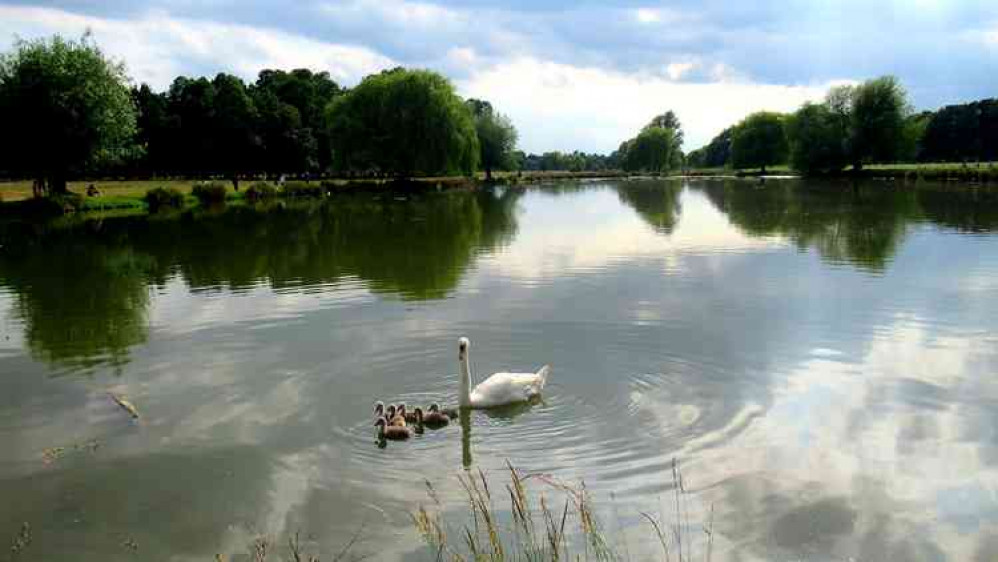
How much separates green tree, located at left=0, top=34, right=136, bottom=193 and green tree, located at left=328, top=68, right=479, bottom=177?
29.5m

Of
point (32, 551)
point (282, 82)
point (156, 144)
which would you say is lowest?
point (32, 551)

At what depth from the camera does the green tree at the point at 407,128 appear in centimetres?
8231

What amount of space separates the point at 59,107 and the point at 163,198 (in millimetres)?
10289

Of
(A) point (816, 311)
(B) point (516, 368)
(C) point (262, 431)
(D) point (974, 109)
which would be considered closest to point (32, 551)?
(C) point (262, 431)

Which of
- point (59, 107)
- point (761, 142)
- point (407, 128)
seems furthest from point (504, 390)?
point (761, 142)

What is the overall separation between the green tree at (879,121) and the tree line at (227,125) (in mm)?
50973

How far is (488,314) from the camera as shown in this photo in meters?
17.7

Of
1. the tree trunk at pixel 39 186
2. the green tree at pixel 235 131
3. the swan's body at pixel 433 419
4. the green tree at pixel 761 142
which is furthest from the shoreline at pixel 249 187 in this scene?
the swan's body at pixel 433 419

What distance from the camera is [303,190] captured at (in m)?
78.8

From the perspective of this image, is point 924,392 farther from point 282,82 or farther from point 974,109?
point 974,109

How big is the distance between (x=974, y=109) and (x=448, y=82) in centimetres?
10692

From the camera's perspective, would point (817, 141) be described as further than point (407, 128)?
Yes

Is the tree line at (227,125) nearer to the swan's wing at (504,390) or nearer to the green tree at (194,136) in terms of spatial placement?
the green tree at (194,136)

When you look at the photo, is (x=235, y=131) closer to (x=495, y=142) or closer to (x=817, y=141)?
(x=495, y=142)
